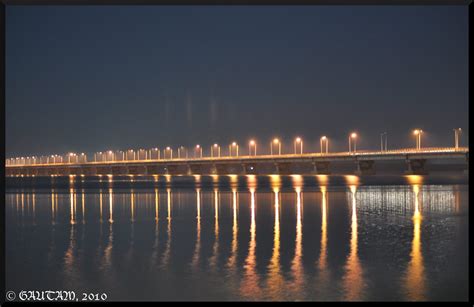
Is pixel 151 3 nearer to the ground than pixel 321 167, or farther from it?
farther from it

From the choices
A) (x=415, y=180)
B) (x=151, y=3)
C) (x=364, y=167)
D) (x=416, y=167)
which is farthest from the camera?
(x=364, y=167)

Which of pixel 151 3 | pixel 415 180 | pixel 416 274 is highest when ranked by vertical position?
pixel 151 3

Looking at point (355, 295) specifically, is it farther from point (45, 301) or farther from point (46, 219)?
point (46, 219)

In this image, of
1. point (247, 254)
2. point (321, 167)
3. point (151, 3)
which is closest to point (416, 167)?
point (321, 167)

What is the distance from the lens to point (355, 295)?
423 inches

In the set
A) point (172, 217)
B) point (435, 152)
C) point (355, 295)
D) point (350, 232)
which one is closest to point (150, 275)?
point (355, 295)

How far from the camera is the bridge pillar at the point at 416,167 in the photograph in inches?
3846

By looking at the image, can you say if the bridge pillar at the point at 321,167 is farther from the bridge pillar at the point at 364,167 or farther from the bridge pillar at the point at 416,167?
the bridge pillar at the point at 416,167

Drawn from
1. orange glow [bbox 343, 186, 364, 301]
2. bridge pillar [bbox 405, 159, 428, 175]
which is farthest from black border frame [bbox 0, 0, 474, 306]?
bridge pillar [bbox 405, 159, 428, 175]

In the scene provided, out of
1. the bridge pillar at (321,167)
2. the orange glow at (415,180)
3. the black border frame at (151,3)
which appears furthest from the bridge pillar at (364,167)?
the black border frame at (151,3)

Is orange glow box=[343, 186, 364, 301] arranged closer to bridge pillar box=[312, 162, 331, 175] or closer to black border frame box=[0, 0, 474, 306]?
black border frame box=[0, 0, 474, 306]

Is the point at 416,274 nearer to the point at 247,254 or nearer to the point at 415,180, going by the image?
the point at 247,254

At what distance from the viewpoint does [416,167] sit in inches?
3863

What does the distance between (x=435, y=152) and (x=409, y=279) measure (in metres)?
84.0
